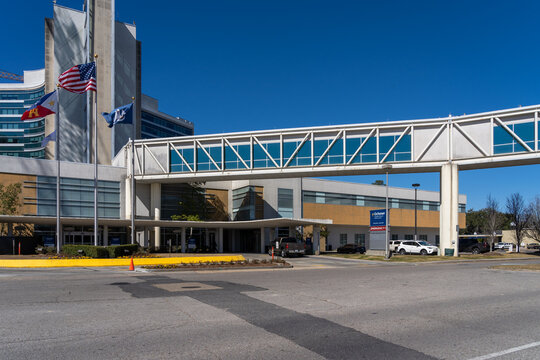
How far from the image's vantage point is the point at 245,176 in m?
45.3

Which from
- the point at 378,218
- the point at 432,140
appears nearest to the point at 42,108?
the point at 378,218

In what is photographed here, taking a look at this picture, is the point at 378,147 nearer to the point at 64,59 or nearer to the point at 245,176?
the point at 245,176

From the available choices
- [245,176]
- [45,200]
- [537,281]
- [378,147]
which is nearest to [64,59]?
[45,200]

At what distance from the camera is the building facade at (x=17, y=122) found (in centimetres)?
12011

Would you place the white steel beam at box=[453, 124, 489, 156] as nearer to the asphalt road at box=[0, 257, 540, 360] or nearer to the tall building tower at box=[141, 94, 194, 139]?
the asphalt road at box=[0, 257, 540, 360]

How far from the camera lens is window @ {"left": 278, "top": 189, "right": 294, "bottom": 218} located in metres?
57.2

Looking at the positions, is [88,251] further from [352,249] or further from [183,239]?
[352,249]

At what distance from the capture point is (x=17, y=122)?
411 feet

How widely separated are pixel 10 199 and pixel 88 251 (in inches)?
651

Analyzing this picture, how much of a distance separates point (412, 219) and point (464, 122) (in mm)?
32465

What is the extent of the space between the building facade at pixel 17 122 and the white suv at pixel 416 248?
105542 mm

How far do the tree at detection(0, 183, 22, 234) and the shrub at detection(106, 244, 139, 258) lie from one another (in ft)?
52.1

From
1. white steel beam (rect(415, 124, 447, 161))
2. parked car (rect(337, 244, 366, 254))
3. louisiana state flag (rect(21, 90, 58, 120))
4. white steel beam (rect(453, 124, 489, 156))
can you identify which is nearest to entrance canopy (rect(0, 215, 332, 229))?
parked car (rect(337, 244, 366, 254))

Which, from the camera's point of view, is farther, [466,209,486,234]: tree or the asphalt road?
[466,209,486,234]: tree
